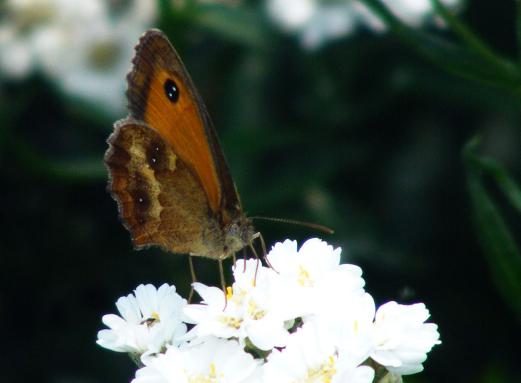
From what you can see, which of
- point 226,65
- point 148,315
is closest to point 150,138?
point 148,315

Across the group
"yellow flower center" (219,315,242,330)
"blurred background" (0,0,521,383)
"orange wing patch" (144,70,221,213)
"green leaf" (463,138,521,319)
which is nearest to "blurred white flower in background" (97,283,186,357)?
"yellow flower center" (219,315,242,330)

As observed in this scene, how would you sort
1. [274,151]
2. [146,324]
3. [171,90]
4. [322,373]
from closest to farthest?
[322,373]
[146,324]
[171,90]
[274,151]

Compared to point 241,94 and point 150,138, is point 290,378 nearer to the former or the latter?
point 150,138

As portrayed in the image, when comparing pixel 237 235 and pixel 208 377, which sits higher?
pixel 237 235

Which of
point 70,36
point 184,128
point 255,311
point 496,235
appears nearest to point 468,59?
point 496,235

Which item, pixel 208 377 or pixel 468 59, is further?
pixel 468 59

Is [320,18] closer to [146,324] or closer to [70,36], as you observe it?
[70,36]

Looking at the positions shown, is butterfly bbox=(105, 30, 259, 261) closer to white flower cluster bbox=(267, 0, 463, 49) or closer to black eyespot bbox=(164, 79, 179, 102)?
black eyespot bbox=(164, 79, 179, 102)
